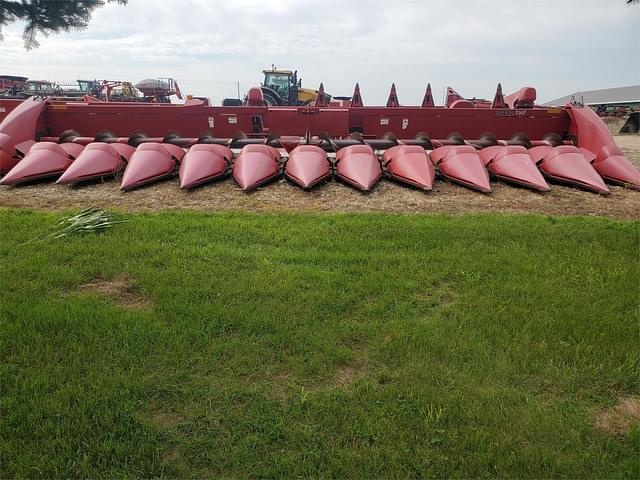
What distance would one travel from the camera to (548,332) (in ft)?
8.82

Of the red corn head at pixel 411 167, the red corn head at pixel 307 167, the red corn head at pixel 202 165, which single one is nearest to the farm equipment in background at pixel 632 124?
the red corn head at pixel 411 167

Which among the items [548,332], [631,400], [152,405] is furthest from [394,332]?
[152,405]

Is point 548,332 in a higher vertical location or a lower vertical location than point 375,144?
lower

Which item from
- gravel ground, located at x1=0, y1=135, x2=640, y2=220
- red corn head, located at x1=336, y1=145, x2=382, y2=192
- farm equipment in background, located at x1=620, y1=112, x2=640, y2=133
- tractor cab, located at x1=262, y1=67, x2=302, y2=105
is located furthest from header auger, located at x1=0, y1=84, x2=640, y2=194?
farm equipment in background, located at x1=620, y1=112, x2=640, y2=133

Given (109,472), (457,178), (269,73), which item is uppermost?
(269,73)

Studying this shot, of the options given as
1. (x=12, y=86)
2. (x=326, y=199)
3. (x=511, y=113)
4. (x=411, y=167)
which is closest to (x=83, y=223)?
(x=326, y=199)

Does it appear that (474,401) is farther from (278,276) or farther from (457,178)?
(457,178)

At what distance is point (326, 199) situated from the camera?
19.1 feet

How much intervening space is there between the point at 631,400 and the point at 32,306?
11.8 feet

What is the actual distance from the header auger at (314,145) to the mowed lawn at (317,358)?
235 centimetres

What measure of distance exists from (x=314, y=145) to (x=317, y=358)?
5132mm

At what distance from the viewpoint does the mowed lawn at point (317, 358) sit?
1.85 m

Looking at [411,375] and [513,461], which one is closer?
[513,461]

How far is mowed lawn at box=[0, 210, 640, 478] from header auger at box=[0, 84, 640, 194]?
2.35 meters
